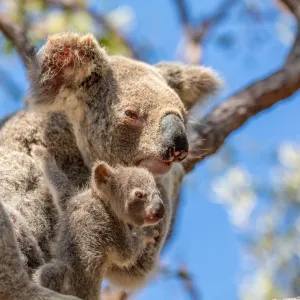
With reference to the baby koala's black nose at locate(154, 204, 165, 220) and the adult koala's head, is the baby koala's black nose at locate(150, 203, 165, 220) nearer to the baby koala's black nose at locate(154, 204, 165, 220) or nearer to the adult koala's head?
the baby koala's black nose at locate(154, 204, 165, 220)

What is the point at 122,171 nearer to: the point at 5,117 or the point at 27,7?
the point at 5,117

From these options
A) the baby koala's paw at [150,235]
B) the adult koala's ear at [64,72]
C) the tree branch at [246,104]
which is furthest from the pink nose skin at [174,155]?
the tree branch at [246,104]

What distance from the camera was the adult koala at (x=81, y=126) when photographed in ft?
10.2

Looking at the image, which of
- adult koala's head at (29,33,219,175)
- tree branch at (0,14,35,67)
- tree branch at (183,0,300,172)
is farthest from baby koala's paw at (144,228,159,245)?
tree branch at (0,14,35,67)

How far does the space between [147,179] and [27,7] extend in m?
4.63

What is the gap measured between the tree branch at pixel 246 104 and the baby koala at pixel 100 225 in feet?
5.08

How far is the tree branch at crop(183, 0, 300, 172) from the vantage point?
4484mm

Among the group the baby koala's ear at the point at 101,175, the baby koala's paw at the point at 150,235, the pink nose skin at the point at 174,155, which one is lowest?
the baby koala's paw at the point at 150,235

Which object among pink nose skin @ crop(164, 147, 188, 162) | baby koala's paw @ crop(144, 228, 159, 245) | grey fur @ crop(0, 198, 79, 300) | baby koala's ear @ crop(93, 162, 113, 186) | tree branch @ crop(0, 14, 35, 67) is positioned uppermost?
grey fur @ crop(0, 198, 79, 300)

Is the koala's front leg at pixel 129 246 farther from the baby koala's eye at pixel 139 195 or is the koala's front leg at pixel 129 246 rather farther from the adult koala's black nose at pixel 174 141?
the adult koala's black nose at pixel 174 141

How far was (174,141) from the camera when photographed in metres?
3.01

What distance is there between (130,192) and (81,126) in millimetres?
684

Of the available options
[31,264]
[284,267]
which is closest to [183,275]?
[31,264]

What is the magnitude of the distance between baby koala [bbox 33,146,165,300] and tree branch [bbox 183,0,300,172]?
1549 millimetres
